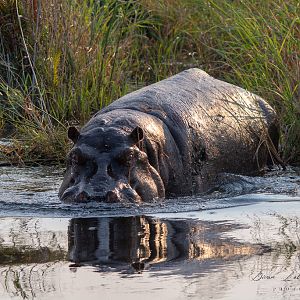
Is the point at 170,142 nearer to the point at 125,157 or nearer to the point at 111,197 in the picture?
the point at 125,157

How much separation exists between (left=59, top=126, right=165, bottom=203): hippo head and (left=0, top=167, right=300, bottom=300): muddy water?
0.08m

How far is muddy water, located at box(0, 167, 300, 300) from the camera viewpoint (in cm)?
427

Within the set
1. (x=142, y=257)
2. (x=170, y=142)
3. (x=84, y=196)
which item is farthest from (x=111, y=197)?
(x=142, y=257)

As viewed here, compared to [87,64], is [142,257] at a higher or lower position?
lower

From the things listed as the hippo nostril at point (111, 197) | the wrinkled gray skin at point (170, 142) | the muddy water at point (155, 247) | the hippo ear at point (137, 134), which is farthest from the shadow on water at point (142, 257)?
the hippo ear at point (137, 134)

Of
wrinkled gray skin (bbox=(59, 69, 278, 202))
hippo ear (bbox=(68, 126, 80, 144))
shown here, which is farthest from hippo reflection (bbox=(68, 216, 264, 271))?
hippo ear (bbox=(68, 126, 80, 144))

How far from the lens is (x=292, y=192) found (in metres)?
7.10

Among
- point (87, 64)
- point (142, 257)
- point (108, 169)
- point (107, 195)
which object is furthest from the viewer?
point (87, 64)

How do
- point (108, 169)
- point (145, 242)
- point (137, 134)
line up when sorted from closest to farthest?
1. point (145, 242)
2. point (108, 169)
3. point (137, 134)

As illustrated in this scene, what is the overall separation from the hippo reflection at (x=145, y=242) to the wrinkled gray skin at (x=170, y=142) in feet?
1.29

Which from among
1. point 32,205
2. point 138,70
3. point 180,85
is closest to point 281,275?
point 32,205

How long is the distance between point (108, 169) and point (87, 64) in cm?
355

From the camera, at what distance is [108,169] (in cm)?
634

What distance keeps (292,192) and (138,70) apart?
4354 millimetres
